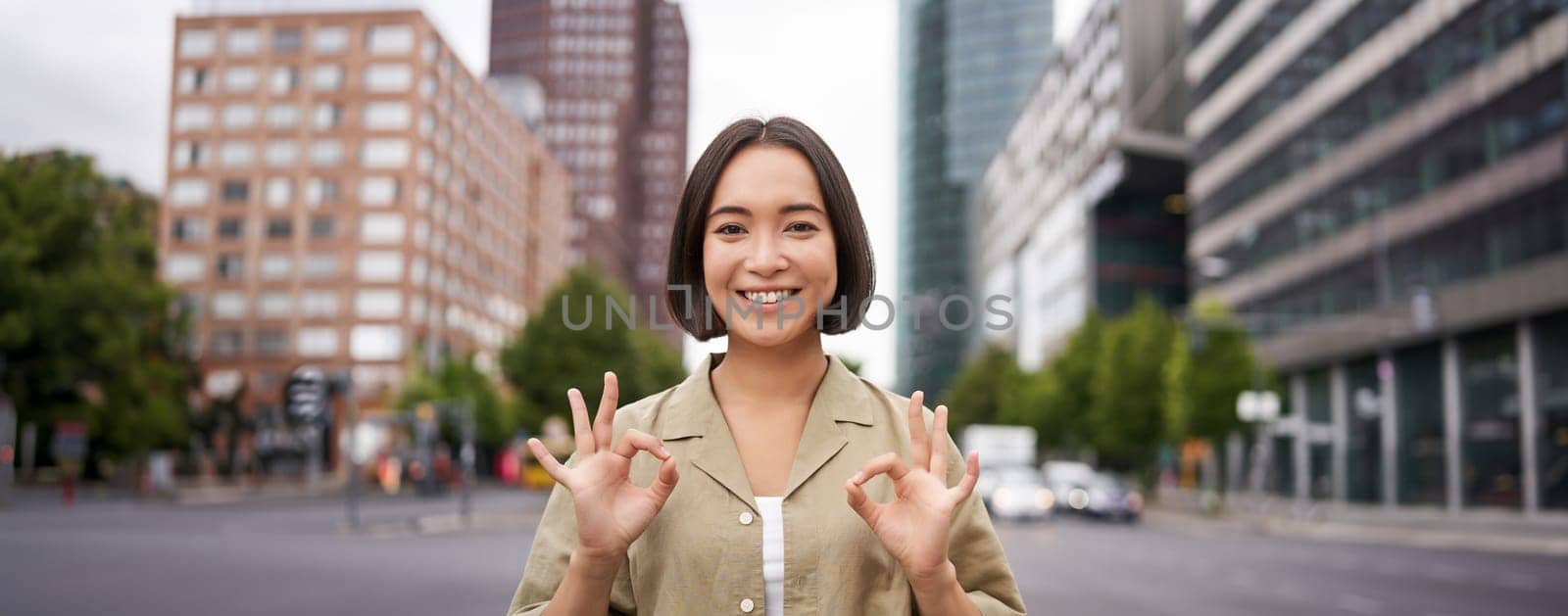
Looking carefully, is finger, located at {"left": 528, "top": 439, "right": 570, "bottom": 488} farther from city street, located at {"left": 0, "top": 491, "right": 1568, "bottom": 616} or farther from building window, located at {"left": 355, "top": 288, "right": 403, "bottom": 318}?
building window, located at {"left": 355, "top": 288, "right": 403, "bottom": 318}

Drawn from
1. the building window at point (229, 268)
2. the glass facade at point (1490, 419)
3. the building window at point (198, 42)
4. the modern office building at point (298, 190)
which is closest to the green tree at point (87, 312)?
the modern office building at point (298, 190)

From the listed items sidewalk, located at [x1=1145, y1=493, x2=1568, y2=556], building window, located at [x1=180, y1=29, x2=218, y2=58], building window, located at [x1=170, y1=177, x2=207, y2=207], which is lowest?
sidewalk, located at [x1=1145, y1=493, x2=1568, y2=556]

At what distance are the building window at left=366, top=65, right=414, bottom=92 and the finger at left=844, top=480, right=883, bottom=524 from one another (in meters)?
85.1

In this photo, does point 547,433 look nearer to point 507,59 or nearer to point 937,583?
point 937,583

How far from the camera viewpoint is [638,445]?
7.54ft

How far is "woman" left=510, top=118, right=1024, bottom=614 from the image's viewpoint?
7.70 feet

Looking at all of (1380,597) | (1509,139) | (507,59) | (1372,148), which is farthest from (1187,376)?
(507,59)

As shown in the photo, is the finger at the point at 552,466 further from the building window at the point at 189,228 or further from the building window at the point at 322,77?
the building window at the point at 189,228

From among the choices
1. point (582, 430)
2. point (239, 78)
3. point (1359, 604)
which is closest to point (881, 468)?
point (582, 430)

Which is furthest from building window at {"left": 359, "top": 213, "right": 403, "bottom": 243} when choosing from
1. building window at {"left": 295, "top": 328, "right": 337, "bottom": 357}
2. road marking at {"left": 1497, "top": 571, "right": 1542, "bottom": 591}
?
road marking at {"left": 1497, "top": 571, "right": 1542, "bottom": 591}

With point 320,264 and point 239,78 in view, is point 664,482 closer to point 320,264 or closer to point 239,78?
point 320,264

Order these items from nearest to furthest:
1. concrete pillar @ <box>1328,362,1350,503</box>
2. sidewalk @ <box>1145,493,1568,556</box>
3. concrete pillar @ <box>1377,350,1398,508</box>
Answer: sidewalk @ <box>1145,493,1568,556</box> < concrete pillar @ <box>1377,350,1398,508</box> < concrete pillar @ <box>1328,362,1350,503</box>

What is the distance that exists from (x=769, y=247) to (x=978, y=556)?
0.73 m

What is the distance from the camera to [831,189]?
2.58 m
